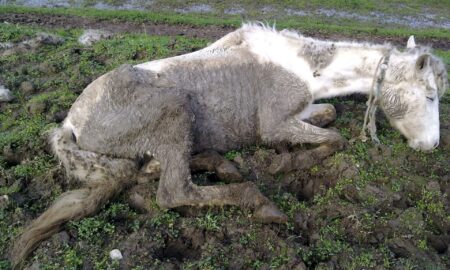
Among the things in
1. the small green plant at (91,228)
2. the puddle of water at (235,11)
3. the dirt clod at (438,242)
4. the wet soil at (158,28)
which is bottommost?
the dirt clod at (438,242)

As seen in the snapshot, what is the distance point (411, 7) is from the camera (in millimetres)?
17234

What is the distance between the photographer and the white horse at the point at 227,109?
4590 mm

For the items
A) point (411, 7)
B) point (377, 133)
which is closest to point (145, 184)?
point (377, 133)

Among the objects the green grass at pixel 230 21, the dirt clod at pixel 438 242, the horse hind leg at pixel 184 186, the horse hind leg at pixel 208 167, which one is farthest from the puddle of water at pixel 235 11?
the dirt clod at pixel 438 242

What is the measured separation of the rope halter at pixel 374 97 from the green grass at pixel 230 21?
7637 mm

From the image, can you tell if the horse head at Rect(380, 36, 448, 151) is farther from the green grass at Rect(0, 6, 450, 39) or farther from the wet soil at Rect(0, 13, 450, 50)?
the green grass at Rect(0, 6, 450, 39)

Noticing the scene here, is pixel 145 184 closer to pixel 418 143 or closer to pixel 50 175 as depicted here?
pixel 50 175

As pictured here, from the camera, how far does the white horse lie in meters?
4.59

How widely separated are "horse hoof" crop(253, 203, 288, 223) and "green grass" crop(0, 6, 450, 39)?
9.57 meters

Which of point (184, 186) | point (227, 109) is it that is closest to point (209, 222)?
point (184, 186)

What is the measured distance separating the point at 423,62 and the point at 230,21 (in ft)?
29.5

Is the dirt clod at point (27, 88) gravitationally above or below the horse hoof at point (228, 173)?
above

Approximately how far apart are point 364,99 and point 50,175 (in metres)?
4.73

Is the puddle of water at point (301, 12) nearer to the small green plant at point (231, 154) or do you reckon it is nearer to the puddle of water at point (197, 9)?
the puddle of water at point (197, 9)
